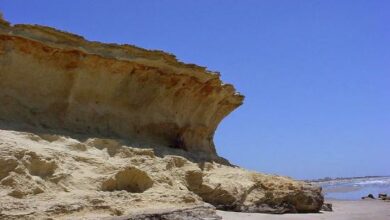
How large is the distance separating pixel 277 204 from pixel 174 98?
416cm

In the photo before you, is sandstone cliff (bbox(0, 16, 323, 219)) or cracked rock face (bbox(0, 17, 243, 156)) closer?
sandstone cliff (bbox(0, 16, 323, 219))

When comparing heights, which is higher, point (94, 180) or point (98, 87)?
point (98, 87)

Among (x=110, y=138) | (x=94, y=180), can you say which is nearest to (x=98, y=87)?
(x=110, y=138)

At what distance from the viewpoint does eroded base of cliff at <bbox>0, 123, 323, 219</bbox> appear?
24.4 ft

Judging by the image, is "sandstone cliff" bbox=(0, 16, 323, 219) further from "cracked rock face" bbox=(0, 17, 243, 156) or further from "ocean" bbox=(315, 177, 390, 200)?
"ocean" bbox=(315, 177, 390, 200)

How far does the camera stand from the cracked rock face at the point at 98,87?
10.2 meters

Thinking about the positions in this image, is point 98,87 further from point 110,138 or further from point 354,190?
point 354,190

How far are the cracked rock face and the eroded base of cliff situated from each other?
40.6 inches

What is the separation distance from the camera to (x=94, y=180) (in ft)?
27.9

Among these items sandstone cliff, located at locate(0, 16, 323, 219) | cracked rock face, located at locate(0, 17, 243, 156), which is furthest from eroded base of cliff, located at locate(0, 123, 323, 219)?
cracked rock face, located at locate(0, 17, 243, 156)

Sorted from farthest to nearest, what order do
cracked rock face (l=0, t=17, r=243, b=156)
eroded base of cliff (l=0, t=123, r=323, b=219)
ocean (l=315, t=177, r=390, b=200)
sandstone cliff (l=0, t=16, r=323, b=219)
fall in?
ocean (l=315, t=177, r=390, b=200)
cracked rock face (l=0, t=17, r=243, b=156)
sandstone cliff (l=0, t=16, r=323, b=219)
eroded base of cliff (l=0, t=123, r=323, b=219)

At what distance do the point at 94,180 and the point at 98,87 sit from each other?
356 centimetres

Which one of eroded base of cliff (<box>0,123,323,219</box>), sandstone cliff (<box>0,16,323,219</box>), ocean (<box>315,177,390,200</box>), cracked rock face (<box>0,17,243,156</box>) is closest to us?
eroded base of cliff (<box>0,123,323,219</box>)

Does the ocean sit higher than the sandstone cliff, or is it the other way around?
the ocean
